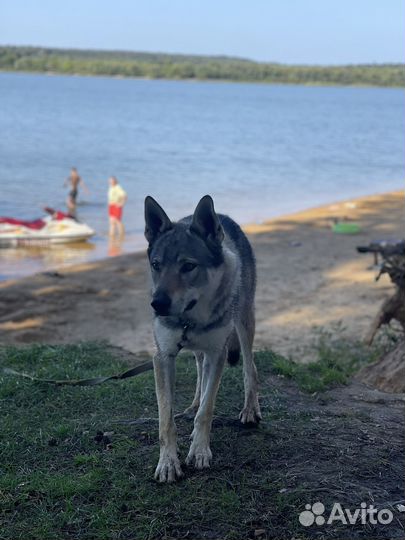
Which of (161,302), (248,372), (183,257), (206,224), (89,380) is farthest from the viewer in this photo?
(89,380)

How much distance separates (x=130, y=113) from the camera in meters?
90.4

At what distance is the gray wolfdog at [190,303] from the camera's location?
14.1 ft

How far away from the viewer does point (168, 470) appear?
4.38 metres

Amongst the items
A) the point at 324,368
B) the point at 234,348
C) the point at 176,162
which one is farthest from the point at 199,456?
the point at 176,162

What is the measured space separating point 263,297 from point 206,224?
1100cm

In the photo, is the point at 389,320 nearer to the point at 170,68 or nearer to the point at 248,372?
the point at 248,372

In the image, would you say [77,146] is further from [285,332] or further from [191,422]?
[191,422]

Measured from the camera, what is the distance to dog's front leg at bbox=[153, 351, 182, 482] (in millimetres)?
4391

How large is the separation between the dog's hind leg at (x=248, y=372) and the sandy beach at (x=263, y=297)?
5.36m

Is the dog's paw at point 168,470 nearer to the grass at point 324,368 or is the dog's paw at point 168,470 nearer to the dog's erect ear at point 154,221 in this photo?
the dog's erect ear at point 154,221

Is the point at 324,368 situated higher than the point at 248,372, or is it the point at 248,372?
the point at 248,372

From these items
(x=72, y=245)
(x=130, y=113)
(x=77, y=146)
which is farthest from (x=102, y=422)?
(x=130, y=113)

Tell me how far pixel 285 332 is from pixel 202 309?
8.22 metres

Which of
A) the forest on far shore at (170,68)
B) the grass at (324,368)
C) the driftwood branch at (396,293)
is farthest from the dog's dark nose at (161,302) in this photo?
the forest on far shore at (170,68)
